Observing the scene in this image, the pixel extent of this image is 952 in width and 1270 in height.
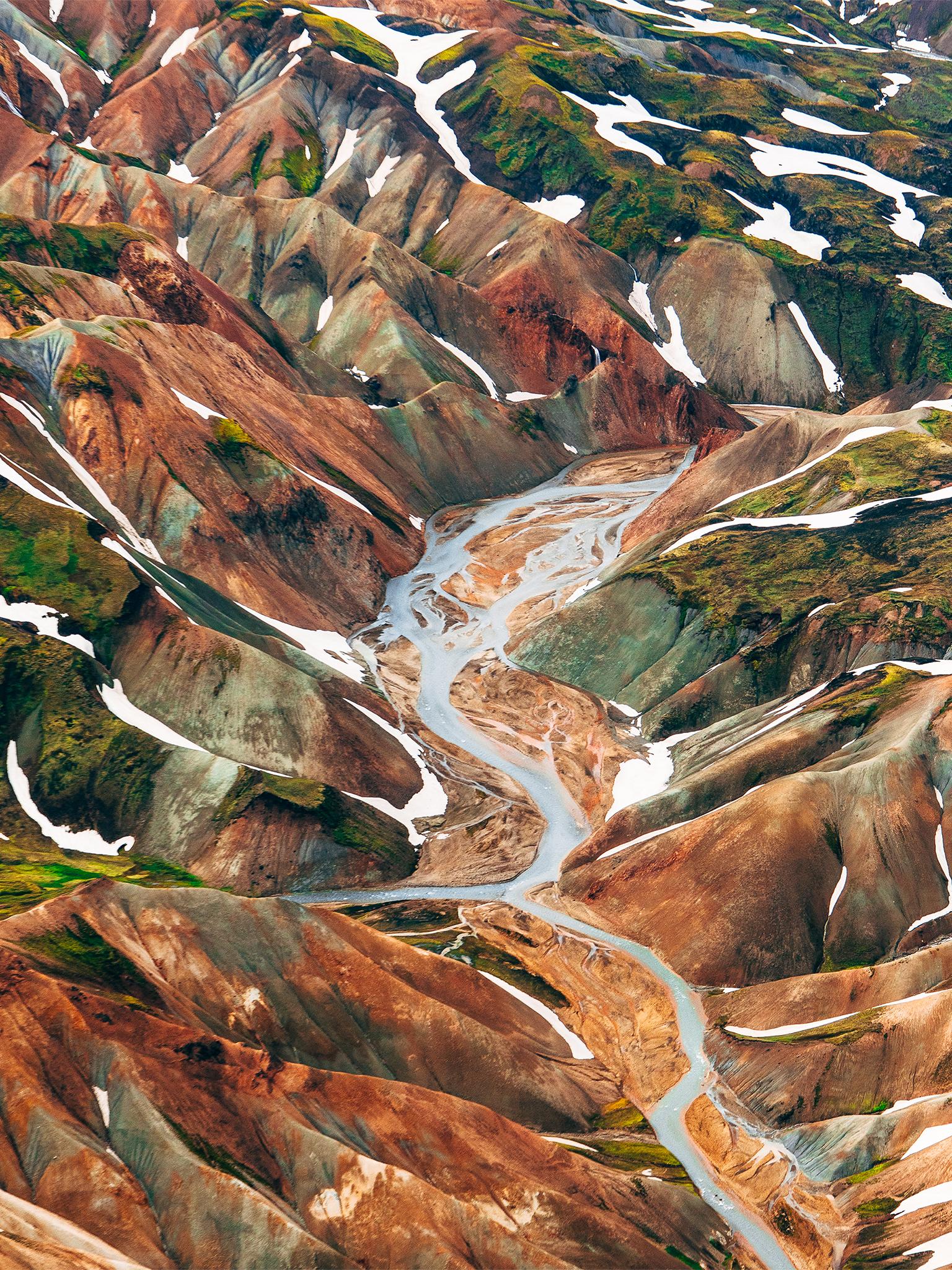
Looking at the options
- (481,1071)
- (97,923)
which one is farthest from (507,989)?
(97,923)

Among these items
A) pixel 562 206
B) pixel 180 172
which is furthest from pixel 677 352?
pixel 180 172

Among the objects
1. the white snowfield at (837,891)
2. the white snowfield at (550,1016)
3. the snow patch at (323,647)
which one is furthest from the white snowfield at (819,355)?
the white snowfield at (550,1016)

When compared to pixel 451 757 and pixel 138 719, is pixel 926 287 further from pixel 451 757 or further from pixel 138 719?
pixel 138 719

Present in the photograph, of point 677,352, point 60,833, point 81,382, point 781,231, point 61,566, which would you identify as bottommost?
point 677,352

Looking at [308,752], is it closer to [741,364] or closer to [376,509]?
[376,509]

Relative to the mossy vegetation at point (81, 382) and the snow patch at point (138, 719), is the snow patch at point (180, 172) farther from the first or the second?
the snow patch at point (138, 719)

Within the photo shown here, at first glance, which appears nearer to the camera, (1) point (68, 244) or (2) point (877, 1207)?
(2) point (877, 1207)
